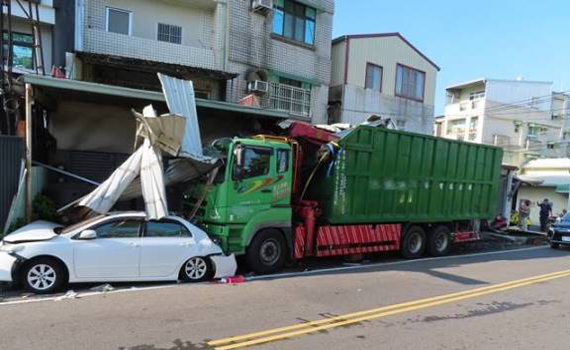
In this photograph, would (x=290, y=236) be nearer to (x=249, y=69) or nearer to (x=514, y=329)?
(x=514, y=329)

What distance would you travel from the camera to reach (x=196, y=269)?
8531mm

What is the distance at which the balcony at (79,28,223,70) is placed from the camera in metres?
15.7

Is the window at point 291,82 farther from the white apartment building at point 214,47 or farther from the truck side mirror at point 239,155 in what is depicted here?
the truck side mirror at point 239,155

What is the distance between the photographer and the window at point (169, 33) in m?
17.8

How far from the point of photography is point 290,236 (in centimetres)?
996

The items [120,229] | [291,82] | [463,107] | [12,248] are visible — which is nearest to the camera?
[12,248]

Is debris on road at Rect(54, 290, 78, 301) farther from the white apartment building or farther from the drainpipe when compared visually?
the white apartment building

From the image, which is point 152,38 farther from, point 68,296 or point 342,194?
point 68,296

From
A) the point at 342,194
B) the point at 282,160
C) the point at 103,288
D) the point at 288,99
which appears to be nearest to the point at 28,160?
the point at 103,288

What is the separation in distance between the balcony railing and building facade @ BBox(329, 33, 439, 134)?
2.72 meters

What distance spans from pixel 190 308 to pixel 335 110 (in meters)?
17.4

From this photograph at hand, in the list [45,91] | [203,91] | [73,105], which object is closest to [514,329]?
[45,91]

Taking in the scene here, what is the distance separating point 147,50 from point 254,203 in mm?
9691

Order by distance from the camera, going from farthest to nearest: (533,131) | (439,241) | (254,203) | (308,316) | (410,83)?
(533,131) < (410,83) < (439,241) < (254,203) < (308,316)
